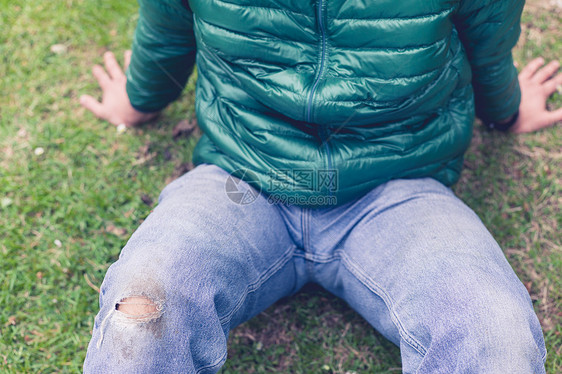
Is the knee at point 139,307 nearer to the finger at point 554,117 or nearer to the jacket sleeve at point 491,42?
the jacket sleeve at point 491,42

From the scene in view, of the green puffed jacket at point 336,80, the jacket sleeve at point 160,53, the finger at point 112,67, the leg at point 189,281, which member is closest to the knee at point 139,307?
the leg at point 189,281

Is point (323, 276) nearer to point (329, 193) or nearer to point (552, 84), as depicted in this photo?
point (329, 193)

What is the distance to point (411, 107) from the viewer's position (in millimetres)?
1500

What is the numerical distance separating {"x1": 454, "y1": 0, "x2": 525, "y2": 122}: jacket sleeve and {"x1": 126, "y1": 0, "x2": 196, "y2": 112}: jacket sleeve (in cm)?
97

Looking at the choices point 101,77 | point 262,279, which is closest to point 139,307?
point 262,279

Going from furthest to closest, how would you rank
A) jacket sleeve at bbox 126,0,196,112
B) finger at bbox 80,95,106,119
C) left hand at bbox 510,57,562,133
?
finger at bbox 80,95,106,119 → left hand at bbox 510,57,562,133 → jacket sleeve at bbox 126,0,196,112

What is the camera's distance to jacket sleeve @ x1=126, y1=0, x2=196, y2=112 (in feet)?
5.40

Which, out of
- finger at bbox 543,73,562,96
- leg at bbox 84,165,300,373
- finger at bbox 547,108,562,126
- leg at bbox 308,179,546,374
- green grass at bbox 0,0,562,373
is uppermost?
finger at bbox 543,73,562,96

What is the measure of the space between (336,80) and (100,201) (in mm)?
1515

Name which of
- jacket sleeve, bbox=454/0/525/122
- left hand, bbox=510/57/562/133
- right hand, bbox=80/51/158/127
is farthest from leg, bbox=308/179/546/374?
right hand, bbox=80/51/158/127

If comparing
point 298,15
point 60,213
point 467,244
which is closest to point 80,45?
point 60,213

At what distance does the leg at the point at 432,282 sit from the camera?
3.95ft

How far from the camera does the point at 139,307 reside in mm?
1228

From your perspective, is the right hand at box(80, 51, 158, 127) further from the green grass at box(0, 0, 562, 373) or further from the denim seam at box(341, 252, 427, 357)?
the denim seam at box(341, 252, 427, 357)
